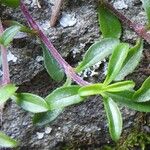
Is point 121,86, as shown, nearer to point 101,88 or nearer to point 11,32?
point 101,88

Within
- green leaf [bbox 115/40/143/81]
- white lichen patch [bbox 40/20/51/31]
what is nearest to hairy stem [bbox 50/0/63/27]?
white lichen patch [bbox 40/20/51/31]

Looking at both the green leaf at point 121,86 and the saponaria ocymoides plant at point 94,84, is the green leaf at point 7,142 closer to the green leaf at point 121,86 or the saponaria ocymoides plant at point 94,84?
the saponaria ocymoides plant at point 94,84

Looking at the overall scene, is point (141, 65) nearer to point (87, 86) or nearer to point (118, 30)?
point (118, 30)

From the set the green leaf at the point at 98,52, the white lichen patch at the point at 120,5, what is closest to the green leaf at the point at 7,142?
the green leaf at the point at 98,52

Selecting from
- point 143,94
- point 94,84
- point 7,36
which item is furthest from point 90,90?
point 7,36

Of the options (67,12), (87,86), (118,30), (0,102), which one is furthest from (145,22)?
(0,102)

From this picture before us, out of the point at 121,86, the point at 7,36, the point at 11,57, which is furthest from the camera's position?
the point at 11,57

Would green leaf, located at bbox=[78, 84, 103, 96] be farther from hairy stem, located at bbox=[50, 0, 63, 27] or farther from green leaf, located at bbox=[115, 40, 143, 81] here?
hairy stem, located at bbox=[50, 0, 63, 27]

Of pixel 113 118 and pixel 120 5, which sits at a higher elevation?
pixel 120 5
